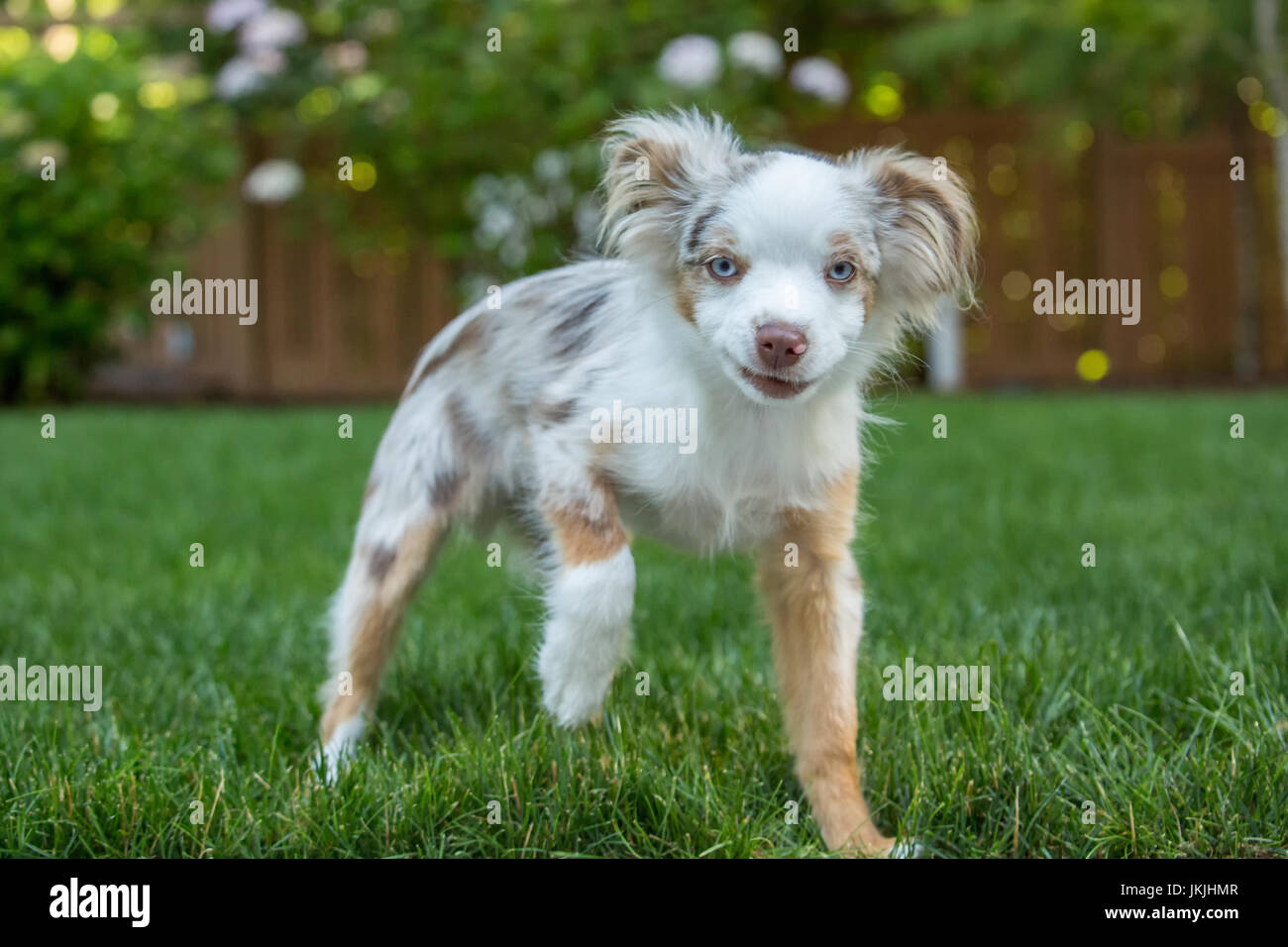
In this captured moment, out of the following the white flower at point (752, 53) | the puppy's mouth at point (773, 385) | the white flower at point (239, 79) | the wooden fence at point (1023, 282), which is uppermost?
the white flower at point (239, 79)

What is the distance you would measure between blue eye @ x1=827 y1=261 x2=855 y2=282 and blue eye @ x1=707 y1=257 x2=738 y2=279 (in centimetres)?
16

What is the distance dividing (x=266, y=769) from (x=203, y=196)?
404 inches

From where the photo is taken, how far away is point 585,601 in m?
2.35

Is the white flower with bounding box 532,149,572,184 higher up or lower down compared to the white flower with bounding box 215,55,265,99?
lower down

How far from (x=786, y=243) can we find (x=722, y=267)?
0.13 m

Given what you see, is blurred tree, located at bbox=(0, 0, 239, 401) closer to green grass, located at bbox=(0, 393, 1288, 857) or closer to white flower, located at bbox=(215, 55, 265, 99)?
white flower, located at bbox=(215, 55, 265, 99)

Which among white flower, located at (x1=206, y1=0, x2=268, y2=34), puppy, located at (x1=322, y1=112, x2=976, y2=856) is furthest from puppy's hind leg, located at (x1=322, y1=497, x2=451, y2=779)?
white flower, located at (x1=206, y1=0, x2=268, y2=34)

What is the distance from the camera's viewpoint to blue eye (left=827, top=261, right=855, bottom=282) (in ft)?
7.14

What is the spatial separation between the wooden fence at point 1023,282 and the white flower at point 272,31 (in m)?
1.74

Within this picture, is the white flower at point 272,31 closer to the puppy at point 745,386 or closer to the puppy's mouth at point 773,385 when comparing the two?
the puppy at point 745,386

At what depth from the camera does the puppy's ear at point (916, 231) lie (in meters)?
2.31

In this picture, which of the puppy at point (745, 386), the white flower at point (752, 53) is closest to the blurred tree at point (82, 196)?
the white flower at point (752, 53)

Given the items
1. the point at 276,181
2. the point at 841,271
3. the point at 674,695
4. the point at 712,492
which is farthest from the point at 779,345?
the point at 276,181
